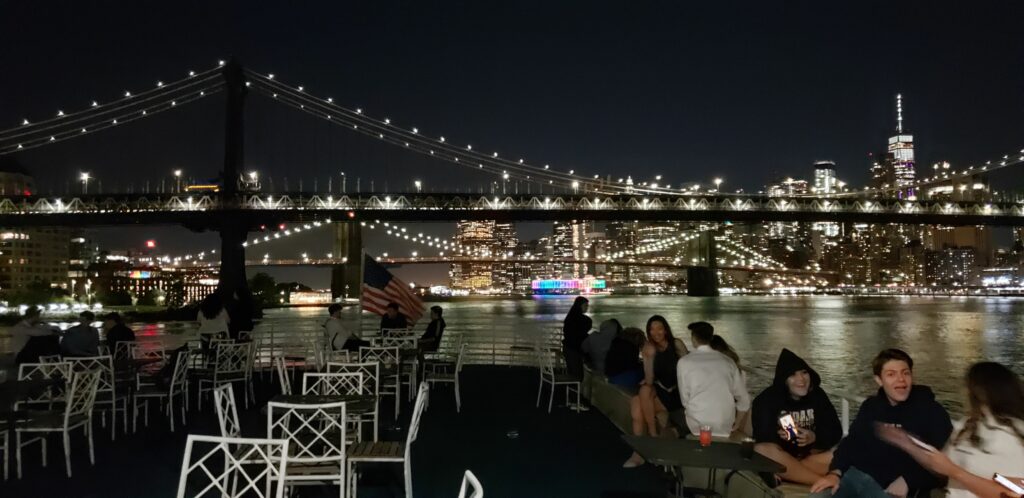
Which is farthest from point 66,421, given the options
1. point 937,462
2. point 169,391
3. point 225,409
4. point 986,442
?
point 986,442

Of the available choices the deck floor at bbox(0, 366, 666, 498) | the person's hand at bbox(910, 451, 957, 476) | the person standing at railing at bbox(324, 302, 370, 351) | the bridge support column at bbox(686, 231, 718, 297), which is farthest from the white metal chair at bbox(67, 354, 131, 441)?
the bridge support column at bbox(686, 231, 718, 297)

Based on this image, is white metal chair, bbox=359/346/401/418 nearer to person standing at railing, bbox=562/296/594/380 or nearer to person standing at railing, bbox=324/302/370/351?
person standing at railing, bbox=324/302/370/351

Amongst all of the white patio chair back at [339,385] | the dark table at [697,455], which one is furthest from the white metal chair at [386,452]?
the dark table at [697,455]

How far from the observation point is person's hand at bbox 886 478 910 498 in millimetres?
2979

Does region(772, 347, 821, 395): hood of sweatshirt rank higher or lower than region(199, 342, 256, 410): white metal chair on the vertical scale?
higher

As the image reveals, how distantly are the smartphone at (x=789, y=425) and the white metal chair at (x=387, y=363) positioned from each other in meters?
3.41

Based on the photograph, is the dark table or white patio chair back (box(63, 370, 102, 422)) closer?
the dark table

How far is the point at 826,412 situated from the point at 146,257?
461 feet

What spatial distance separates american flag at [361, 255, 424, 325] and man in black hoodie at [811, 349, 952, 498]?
260 inches

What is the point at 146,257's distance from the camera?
12875cm

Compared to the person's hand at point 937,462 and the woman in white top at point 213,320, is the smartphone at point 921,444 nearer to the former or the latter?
the person's hand at point 937,462

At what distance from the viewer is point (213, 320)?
8.77 metres

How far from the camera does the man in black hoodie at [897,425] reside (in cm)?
302

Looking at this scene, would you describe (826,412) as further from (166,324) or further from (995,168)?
(995,168)
